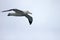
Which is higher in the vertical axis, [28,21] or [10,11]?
[10,11]

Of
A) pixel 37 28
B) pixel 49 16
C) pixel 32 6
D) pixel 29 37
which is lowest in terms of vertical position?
pixel 29 37

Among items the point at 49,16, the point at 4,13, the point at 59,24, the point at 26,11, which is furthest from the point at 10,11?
the point at 59,24

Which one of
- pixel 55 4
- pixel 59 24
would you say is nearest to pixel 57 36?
pixel 59 24

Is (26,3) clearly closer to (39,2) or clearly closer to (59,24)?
(39,2)

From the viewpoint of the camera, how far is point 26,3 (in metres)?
2.02

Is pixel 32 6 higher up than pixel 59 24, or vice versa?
pixel 32 6

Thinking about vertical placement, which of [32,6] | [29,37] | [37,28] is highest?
[32,6]

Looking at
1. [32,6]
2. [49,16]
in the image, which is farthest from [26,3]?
[49,16]

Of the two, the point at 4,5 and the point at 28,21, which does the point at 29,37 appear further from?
the point at 4,5

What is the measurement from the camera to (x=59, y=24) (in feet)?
6.67

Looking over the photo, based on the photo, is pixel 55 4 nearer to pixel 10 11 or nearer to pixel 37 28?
pixel 37 28

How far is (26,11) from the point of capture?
2.00 meters

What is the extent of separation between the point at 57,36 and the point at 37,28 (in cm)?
31

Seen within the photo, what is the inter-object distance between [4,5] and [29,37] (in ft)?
1.90
